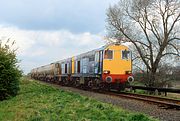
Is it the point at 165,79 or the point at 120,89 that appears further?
Answer: the point at 165,79

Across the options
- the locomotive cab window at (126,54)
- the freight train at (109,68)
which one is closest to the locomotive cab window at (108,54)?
the freight train at (109,68)

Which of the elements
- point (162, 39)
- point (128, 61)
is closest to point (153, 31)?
point (162, 39)

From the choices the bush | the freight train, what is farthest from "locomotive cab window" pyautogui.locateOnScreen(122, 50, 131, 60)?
the bush

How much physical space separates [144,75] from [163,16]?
782 cm

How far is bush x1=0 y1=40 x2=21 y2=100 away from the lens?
24.6m

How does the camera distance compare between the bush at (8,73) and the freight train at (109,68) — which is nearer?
the bush at (8,73)

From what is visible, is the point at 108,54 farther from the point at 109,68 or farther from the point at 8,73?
the point at 8,73

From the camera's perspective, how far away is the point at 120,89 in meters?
29.2

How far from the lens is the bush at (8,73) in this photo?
2456cm

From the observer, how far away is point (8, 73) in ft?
81.9

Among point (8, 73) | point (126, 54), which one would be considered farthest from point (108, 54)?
point (8, 73)

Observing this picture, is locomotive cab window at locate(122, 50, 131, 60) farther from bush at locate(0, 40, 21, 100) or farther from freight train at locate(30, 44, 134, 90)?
bush at locate(0, 40, 21, 100)

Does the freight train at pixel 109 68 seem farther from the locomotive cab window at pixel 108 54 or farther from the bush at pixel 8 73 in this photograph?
the bush at pixel 8 73

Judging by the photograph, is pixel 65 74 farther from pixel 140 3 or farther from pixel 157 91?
pixel 157 91
